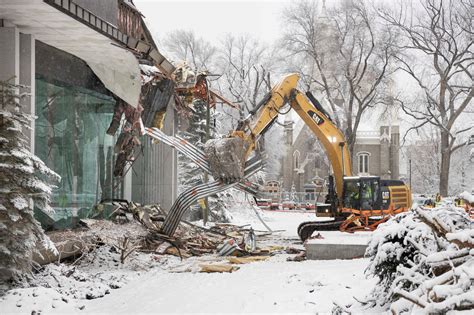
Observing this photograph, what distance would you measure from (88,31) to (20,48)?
138cm

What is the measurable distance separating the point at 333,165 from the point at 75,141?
813cm

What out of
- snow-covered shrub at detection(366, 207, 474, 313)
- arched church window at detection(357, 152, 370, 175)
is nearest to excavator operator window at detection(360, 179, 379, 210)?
snow-covered shrub at detection(366, 207, 474, 313)

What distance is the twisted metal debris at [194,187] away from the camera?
52.2 ft

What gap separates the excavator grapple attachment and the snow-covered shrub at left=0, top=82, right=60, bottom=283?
26.1 ft

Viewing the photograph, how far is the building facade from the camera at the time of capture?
11.0m

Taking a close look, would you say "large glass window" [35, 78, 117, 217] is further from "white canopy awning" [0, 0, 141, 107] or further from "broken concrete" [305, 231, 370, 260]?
"broken concrete" [305, 231, 370, 260]

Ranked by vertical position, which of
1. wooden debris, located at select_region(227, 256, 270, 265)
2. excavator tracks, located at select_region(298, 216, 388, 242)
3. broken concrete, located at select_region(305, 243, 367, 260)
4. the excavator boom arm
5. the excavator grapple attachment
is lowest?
wooden debris, located at select_region(227, 256, 270, 265)

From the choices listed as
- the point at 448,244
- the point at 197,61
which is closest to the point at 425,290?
the point at 448,244

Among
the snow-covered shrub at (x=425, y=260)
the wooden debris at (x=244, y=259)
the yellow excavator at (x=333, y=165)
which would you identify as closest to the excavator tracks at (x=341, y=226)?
the yellow excavator at (x=333, y=165)

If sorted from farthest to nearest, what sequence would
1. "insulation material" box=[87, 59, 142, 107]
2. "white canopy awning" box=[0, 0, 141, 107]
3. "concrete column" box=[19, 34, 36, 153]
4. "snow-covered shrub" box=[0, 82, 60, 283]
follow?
1. "insulation material" box=[87, 59, 142, 107]
2. "concrete column" box=[19, 34, 36, 153]
3. "white canopy awning" box=[0, 0, 141, 107]
4. "snow-covered shrub" box=[0, 82, 60, 283]

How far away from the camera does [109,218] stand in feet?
54.4

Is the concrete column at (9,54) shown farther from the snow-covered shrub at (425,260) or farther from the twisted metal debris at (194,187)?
the snow-covered shrub at (425,260)

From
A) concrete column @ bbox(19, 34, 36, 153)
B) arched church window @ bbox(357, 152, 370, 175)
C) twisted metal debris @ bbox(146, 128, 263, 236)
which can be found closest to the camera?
concrete column @ bbox(19, 34, 36, 153)

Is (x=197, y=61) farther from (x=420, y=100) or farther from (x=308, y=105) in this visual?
(x=308, y=105)
